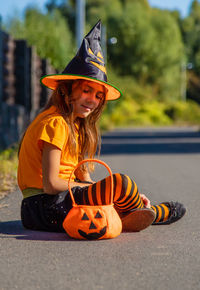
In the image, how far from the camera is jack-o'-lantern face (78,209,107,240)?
4.24 meters

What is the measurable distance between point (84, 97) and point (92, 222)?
38.0 inches

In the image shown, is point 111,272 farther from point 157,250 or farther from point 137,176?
point 137,176

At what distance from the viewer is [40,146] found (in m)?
4.50

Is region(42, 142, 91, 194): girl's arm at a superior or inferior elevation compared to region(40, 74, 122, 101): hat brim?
inferior

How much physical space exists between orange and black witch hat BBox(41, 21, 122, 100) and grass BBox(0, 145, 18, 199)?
210 centimetres

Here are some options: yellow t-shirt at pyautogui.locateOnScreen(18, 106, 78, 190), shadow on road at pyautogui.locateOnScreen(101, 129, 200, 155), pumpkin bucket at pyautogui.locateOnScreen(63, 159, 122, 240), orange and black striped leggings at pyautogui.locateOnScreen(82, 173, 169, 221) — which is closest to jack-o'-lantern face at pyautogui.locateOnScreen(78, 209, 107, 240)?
pumpkin bucket at pyautogui.locateOnScreen(63, 159, 122, 240)

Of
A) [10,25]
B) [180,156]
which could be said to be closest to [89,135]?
[180,156]

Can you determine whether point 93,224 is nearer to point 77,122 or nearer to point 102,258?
point 102,258

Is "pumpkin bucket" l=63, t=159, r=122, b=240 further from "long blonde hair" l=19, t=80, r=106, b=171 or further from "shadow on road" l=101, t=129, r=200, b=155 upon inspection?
"shadow on road" l=101, t=129, r=200, b=155

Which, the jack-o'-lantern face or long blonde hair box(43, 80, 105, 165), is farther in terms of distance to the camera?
long blonde hair box(43, 80, 105, 165)

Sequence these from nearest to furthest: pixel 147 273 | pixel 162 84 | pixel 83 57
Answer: pixel 147 273, pixel 83 57, pixel 162 84

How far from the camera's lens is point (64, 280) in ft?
10.8

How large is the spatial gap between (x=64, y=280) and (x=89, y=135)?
172 cm

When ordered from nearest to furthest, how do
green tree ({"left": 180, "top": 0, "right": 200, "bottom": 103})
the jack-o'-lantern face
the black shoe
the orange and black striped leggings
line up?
the jack-o'-lantern face < the orange and black striped leggings < the black shoe < green tree ({"left": 180, "top": 0, "right": 200, "bottom": 103})
